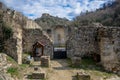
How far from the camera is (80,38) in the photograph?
65.5ft

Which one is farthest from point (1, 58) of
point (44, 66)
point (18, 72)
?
point (44, 66)

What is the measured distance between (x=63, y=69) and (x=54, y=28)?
21801mm

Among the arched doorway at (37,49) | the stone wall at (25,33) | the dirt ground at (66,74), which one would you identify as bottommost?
the dirt ground at (66,74)

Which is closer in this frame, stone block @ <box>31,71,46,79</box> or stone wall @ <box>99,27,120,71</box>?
stone block @ <box>31,71,46,79</box>

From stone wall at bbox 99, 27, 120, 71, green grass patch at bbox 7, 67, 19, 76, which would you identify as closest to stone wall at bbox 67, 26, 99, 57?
stone wall at bbox 99, 27, 120, 71

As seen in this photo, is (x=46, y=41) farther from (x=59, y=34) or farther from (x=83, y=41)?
(x=59, y=34)

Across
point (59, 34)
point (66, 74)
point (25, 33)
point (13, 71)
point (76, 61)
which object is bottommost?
point (66, 74)

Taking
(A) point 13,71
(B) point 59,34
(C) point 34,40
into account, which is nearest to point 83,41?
(C) point 34,40

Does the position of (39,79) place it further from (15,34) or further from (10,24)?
(10,24)

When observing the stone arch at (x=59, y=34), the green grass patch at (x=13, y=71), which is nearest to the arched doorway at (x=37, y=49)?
the green grass patch at (x=13, y=71)

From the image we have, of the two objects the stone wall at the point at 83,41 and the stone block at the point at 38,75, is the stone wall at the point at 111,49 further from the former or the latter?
the stone block at the point at 38,75

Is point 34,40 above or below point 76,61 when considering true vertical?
above

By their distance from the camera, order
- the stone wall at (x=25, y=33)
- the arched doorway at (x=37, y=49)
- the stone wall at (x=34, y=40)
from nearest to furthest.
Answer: the stone wall at (x=25, y=33) < the arched doorway at (x=37, y=49) < the stone wall at (x=34, y=40)

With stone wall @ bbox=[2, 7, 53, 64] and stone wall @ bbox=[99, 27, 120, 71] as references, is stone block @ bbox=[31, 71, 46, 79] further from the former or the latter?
stone wall @ bbox=[2, 7, 53, 64]
